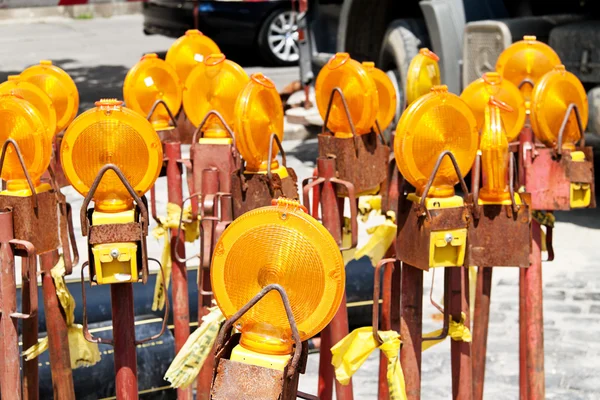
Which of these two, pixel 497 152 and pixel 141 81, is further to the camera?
pixel 141 81

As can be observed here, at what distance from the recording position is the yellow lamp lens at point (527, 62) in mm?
4207

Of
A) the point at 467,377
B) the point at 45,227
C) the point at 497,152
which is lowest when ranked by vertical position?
the point at 467,377

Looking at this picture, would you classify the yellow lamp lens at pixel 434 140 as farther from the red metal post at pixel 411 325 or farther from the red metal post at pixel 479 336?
the red metal post at pixel 479 336

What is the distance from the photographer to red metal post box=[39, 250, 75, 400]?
3.38 meters

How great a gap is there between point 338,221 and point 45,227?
1092 mm

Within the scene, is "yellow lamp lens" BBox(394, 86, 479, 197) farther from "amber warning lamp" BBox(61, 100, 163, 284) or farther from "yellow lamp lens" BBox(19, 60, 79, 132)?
"yellow lamp lens" BBox(19, 60, 79, 132)

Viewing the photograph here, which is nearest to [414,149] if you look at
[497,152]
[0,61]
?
[497,152]

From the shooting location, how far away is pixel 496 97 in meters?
3.62

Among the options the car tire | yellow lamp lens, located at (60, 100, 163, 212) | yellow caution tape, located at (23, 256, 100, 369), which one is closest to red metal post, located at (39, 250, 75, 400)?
yellow caution tape, located at (23, 256, 100, 369)

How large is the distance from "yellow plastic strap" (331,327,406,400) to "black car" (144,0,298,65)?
1112 centimetres

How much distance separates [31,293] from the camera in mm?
3152

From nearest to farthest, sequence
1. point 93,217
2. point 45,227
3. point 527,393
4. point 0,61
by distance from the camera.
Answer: point 93,217 → point 45,227 → point 527,393 → point 0,61

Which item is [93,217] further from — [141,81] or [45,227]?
[141,81]

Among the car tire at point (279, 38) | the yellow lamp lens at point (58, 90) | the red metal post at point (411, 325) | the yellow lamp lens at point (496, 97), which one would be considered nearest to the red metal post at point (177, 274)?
the yellow lamp lens at point (58, 90)
